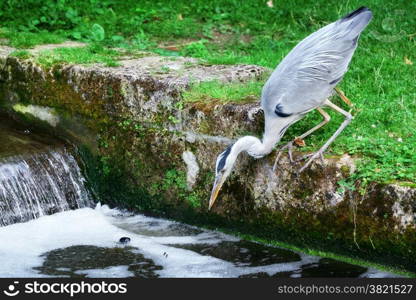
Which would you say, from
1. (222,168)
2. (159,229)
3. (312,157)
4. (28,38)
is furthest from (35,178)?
(312,157)

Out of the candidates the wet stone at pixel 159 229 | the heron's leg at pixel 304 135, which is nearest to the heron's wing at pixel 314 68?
the heron's leg at pixel 304 135

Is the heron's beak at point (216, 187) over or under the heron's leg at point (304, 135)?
under

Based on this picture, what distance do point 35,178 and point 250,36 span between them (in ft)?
12.9

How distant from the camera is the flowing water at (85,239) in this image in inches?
236

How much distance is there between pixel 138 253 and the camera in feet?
20.9

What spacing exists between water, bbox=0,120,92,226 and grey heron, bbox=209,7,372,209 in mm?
1875

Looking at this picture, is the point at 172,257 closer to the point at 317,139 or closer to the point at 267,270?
the point at 267,270

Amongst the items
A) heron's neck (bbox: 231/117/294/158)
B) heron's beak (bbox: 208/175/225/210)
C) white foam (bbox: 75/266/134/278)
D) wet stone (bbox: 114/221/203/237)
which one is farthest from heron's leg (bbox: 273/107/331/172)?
white foam (bbox: 75/266/134/278)

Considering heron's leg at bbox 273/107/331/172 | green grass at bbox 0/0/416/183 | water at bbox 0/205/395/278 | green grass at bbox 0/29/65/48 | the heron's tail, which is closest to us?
the heron's tail

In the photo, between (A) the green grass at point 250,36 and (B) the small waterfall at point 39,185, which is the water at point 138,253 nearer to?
(B) the small waterfall at point 39,185

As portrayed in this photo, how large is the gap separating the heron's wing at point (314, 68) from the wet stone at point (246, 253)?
1127mm

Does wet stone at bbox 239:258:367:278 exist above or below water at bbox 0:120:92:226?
below

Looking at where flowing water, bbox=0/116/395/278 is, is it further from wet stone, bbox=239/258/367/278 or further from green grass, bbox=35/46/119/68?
green grass, bbox=35/46/119/68

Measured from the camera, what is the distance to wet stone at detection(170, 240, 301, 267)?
615 cm
